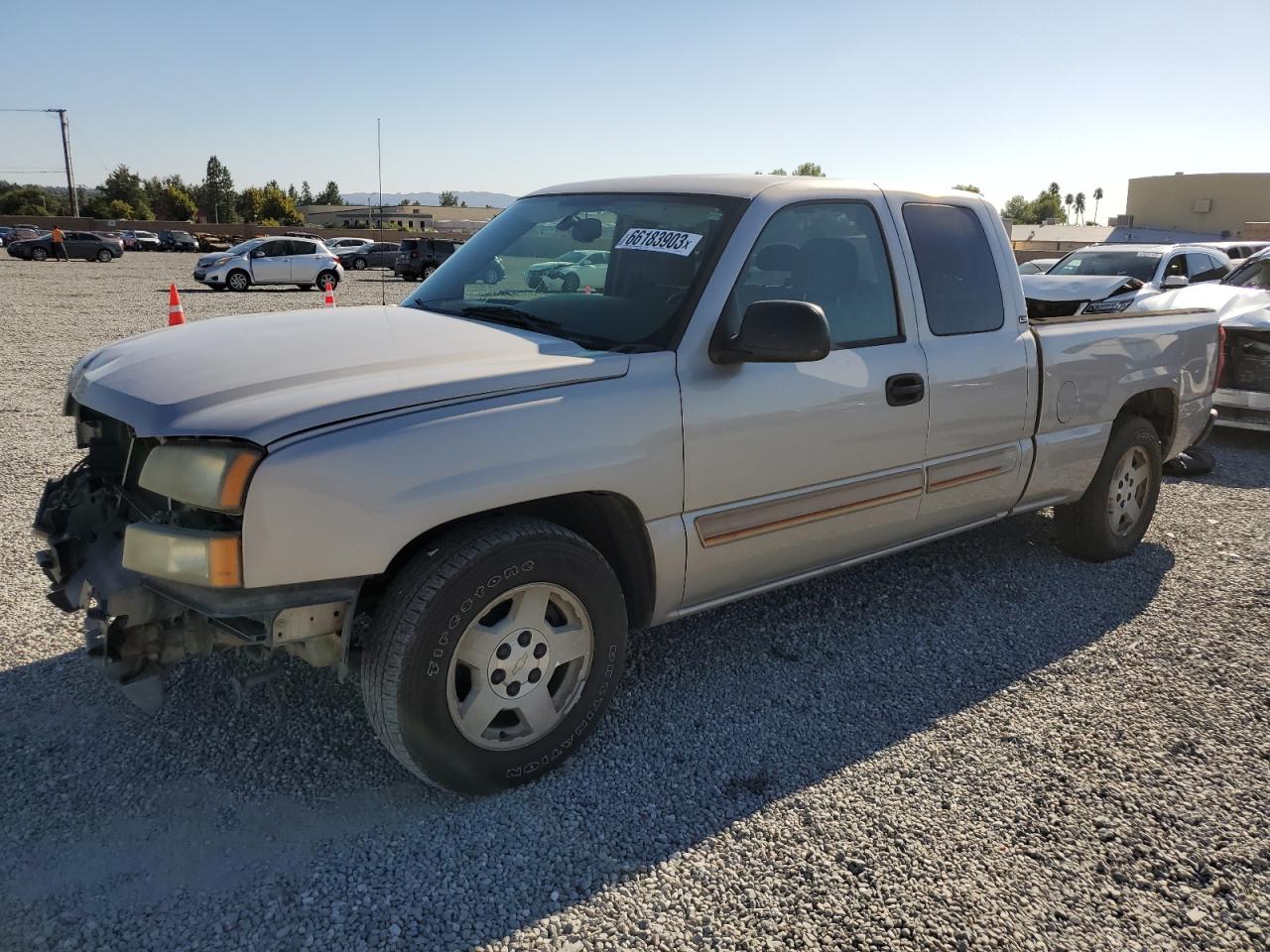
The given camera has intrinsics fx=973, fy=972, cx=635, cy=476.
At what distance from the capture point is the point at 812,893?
Answer: 2686mm

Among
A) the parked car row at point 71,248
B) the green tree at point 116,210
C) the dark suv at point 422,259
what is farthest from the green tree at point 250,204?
the dark suv at point 422,259

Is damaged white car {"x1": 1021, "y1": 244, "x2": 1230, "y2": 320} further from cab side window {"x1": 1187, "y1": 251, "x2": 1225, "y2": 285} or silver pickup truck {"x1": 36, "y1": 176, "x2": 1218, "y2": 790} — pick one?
silver pickup truck {"x1": 36, "y1": 176, "x2": 1218, "y2": 790}

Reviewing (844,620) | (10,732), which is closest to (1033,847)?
(844,620)

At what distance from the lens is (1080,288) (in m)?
11.6

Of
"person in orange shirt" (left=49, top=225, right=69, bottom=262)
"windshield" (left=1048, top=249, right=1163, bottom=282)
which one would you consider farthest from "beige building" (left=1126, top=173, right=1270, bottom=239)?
"person in orange shirt" (left=49, top=225, right=69, bottom=262)

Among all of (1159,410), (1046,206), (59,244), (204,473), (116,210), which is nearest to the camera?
(204,473)

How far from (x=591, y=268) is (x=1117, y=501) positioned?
3.37 metres

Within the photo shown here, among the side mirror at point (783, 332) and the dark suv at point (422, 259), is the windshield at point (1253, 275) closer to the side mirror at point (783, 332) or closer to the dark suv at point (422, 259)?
the side mirror at point (783, 332)

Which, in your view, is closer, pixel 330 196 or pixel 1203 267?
pixel 1203 267

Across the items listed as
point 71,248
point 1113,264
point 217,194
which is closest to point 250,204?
point 217,194

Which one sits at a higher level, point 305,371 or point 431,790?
point 305,371

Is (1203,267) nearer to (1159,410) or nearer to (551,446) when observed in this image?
(1159,410)

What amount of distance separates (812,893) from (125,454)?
8.24ft

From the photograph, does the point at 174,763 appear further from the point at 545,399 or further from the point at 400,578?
the point at 545,399
